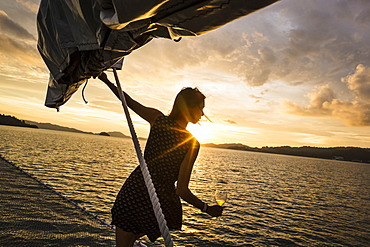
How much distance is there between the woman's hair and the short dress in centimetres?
16

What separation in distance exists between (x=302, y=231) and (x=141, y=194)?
18157mm

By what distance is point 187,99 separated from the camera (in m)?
2.23

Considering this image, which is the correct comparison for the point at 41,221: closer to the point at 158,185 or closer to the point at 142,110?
the point at 142,110

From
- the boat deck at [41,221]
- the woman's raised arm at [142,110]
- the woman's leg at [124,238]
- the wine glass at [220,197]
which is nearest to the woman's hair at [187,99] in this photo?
the woman's raised arm at [142,110]

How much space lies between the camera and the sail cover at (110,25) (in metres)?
0.92

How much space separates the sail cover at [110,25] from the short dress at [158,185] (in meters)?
0.87

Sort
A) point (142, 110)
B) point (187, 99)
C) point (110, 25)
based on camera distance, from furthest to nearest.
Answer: point (142, 110)
point (187, 99)
point (110, 25)

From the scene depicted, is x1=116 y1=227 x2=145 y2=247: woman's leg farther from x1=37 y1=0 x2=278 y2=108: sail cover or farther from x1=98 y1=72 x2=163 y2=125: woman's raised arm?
x1=37 y1=0 x2=278 y2=108: sail cover

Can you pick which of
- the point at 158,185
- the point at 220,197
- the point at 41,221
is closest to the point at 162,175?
the point at 158,185

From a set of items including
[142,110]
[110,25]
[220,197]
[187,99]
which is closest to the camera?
[110,25]

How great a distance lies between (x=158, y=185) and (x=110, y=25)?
158 centimetres

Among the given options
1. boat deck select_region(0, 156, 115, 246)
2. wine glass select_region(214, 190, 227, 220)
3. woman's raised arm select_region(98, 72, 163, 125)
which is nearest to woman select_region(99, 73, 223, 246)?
woman's raised arm select_region(98, 72, 163, 125)

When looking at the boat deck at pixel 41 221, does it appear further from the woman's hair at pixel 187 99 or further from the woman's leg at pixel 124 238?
the woman's hair at pixel 187 99

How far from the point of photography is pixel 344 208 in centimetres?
2752
